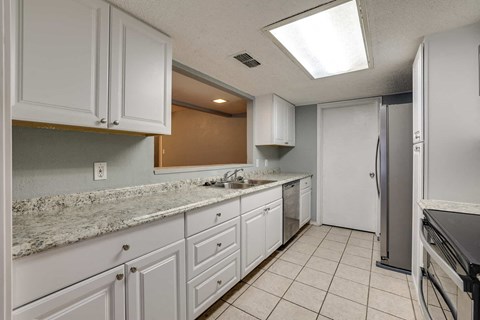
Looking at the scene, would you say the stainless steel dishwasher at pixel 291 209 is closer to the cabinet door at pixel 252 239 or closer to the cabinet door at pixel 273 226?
the cabinet door at pixel 273 226

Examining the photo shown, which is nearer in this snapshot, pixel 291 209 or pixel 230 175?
pixel 230 175

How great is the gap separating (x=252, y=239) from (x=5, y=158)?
1.82m

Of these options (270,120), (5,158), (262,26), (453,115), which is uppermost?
(262,26)

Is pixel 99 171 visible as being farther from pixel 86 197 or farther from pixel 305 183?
pixel 305 183

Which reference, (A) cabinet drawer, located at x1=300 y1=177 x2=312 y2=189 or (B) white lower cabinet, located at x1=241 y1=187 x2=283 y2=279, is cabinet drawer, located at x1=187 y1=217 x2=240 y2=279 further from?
(A) cabinet drawer, located at x1=300 y1=177 x2=312 y2=189

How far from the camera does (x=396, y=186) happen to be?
86.5 inches

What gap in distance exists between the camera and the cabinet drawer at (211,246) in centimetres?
140

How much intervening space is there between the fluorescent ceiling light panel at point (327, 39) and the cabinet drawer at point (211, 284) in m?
1.81

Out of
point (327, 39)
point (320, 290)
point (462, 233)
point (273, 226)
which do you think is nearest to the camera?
point (462, 233)

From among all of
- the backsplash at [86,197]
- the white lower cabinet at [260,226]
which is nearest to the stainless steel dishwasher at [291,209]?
the white lower cabinet at [260,226]

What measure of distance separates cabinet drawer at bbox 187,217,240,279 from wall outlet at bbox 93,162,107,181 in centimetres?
75

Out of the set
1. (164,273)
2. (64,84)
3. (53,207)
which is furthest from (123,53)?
(164,273)

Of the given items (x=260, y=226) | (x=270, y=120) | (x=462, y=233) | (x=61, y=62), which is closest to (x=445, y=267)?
(x=462, y=233)

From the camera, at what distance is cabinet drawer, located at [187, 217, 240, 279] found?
1398 mm
